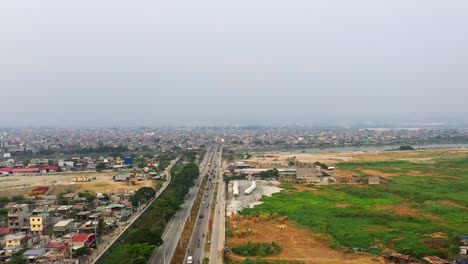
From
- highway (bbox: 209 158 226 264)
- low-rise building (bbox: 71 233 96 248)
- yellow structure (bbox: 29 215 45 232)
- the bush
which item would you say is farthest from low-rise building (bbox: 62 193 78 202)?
the bush

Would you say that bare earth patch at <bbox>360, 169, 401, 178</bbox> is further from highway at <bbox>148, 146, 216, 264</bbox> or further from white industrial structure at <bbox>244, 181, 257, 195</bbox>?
highway at <bbox>148, 146, 216, 264</bbox>

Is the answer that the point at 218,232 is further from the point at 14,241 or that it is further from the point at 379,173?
the point at 379,173

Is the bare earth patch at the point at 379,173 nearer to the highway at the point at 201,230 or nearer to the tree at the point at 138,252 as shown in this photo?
the highway at the point at 201,230

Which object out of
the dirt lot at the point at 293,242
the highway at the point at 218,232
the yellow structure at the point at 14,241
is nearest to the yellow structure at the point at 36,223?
the yellow structure at the point at 14,241

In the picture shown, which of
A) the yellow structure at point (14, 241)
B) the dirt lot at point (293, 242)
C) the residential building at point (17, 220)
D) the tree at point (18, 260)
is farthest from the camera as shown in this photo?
the residential building at point (17, 220)

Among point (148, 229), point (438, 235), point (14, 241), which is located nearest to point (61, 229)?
point (14, 241)

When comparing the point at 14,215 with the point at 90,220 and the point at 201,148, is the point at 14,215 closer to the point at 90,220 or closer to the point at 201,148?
the point at 90,220
